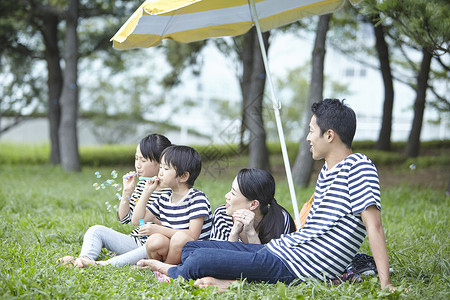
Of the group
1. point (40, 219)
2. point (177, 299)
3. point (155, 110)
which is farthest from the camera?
point (155, 110)

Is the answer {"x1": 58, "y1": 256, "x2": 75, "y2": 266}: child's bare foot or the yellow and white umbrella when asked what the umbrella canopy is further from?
{"x1": 58, "y1": 256, "x2": 75, "y2": 266}: child's bare foot

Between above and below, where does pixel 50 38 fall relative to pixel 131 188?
above

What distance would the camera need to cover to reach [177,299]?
2221mm

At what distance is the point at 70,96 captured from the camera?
28.7 feet

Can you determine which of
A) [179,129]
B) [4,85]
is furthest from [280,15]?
[179,129]

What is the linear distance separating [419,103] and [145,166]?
23.3 feet

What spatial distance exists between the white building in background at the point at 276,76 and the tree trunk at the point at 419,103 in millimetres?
2768

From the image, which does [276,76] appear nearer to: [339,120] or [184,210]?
[184,210]

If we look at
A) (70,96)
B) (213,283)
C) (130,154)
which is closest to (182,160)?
(213,283)

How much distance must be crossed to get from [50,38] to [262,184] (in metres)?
8.11

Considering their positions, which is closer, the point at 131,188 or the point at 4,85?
the point at 131,188

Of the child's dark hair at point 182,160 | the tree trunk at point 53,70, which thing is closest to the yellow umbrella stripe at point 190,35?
the child's dark hair at point 182,160

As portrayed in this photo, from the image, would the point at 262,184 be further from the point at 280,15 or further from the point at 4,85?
the point at 4,85

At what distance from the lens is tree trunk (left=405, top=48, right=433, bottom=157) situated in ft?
27.6
